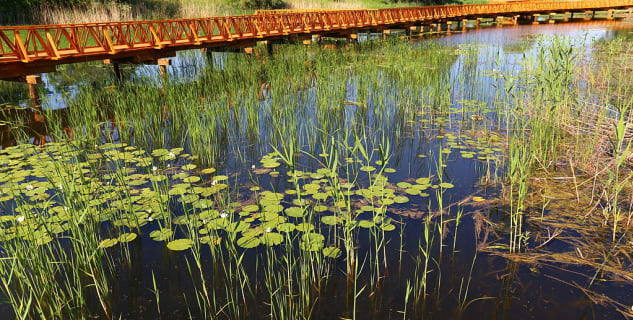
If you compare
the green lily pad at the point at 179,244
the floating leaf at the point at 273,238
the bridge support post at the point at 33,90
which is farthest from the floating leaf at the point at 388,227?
the bridge support post at the point at 33,90

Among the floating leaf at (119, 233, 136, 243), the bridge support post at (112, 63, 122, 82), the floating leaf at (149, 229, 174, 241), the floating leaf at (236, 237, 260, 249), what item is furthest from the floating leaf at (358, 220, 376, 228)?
the bridge support post at (112, 63, 122, 82)

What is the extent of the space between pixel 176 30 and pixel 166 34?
0.66m

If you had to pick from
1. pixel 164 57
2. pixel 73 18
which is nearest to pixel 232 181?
pixel 164 57

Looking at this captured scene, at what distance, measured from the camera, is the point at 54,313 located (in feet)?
8.13

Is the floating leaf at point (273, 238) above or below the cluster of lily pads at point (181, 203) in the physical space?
below

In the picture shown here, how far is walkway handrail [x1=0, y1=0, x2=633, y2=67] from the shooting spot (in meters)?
8.19

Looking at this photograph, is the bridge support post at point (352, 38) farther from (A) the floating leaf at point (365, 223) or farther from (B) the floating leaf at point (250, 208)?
(A) the floating leaf at point (365, 223)

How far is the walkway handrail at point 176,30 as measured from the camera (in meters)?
8.19

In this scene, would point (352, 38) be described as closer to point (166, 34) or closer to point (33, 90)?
point (166, 34)

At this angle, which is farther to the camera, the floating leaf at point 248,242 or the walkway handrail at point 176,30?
the walkway handrail at point 176,30

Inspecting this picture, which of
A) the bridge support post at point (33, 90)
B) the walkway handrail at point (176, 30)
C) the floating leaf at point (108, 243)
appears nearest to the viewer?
the floating leaf at point (108, 243)

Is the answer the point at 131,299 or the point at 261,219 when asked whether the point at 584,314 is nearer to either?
the point at 261,219

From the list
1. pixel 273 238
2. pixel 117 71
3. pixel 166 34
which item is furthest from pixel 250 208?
pixel 166 34

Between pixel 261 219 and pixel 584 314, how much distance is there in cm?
242
